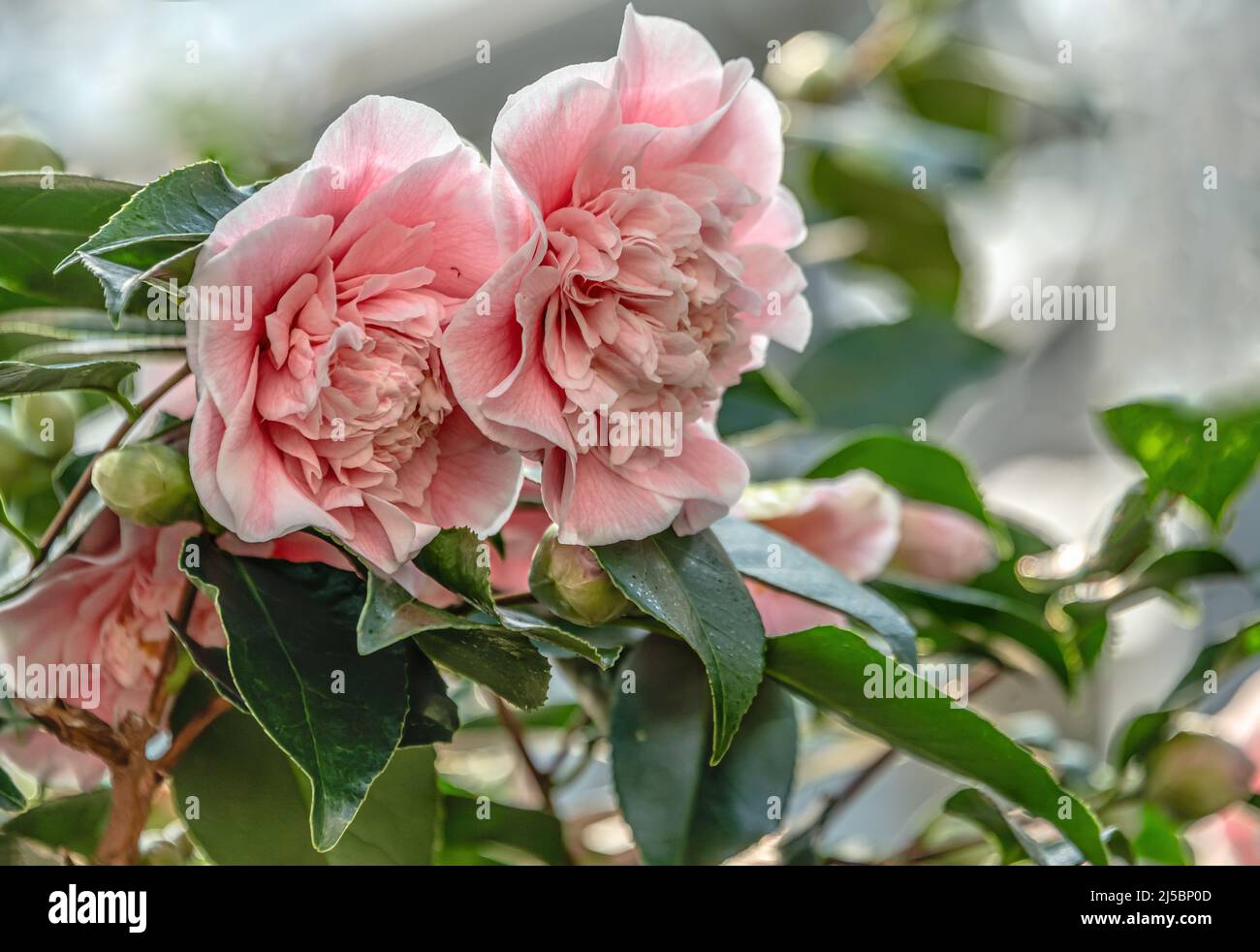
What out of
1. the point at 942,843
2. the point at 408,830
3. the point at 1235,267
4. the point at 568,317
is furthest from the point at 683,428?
the point at 1235,267

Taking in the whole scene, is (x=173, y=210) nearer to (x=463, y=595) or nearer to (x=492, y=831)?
(x=463, y=595)

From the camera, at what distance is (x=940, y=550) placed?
0.46m

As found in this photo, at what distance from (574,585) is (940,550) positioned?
0.69 feet

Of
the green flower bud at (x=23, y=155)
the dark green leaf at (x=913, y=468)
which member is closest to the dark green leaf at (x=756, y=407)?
the dark green leaf at (x=913, y=468)

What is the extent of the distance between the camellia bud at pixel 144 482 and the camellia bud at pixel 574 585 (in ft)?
0.28

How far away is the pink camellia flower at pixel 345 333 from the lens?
258mm

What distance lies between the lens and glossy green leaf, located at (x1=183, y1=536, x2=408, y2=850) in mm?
273

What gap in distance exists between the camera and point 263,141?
1.44 feet

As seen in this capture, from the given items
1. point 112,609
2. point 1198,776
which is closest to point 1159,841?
point 1198,776

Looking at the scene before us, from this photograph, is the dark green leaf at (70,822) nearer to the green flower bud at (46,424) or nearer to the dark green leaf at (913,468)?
the green flower bud at (46,424)

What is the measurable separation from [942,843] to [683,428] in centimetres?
27

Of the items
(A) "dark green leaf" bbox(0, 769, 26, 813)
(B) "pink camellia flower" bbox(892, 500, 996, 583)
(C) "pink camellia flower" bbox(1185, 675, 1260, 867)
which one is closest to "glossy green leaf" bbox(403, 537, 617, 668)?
(A) "dark green leaf" bbox(0, 769, 26, 813)

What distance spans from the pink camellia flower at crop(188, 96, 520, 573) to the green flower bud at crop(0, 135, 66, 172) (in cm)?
12
